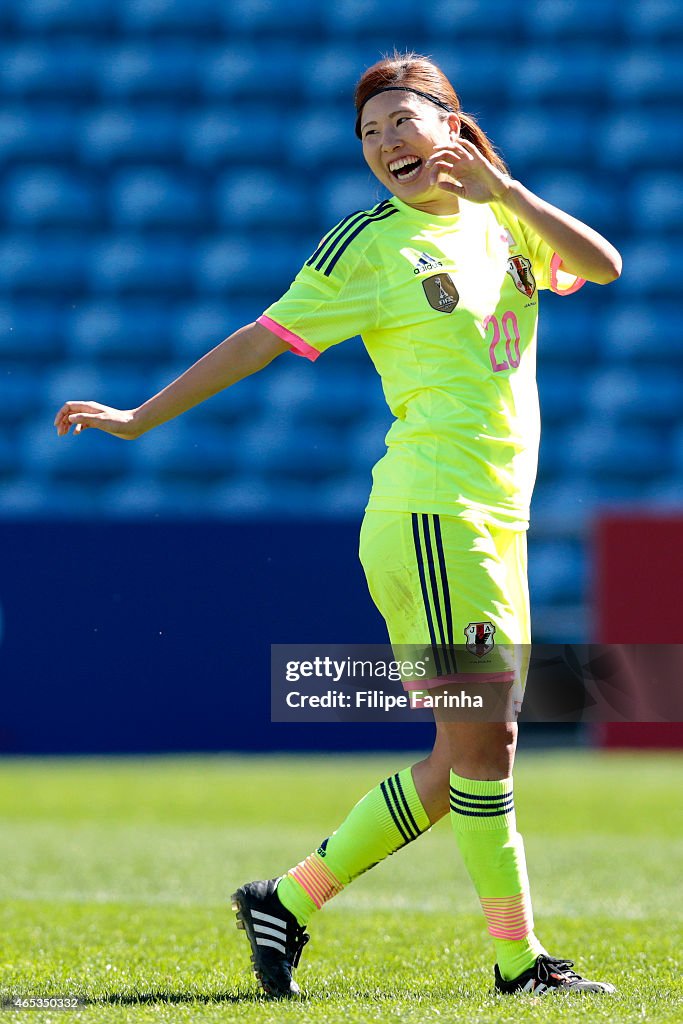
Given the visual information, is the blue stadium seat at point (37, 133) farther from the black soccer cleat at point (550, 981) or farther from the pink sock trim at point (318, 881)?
the black soccer cleat at point (550, 981)

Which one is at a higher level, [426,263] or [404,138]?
[404,138]

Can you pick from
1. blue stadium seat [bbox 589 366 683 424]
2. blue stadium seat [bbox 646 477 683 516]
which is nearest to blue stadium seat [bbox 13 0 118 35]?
blue stadium seat [bbox 589 366 683 424]

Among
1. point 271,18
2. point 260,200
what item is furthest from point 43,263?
point 271,18

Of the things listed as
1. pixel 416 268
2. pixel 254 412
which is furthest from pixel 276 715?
pixel 254 412

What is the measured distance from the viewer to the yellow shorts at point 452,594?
2.39 metres

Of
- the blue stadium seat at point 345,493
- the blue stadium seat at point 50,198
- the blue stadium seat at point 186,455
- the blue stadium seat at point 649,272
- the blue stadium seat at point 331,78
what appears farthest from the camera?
the blue stadium seat at point 331,78

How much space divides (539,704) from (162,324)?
4.52 metres

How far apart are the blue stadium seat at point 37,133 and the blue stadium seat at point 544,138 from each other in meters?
2.99

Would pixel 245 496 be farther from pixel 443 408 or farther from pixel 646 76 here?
pixel 443 408

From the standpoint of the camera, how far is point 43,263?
968cm

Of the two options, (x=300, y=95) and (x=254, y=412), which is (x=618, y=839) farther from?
(x=300, y=95)

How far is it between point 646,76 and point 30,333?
461 centimetres

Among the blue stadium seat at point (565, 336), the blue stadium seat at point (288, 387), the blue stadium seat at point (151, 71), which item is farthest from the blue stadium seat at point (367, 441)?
the blue stadium seat at point (151, 71)

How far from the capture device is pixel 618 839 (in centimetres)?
493
